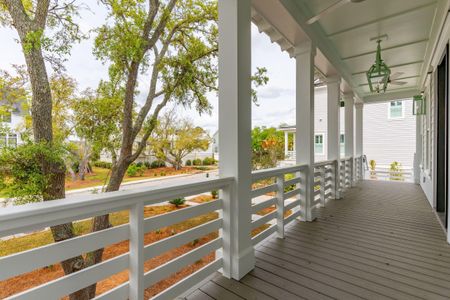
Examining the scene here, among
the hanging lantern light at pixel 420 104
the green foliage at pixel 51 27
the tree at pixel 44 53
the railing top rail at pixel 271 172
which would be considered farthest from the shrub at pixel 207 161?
the hanging lantern light at pixel 420 104

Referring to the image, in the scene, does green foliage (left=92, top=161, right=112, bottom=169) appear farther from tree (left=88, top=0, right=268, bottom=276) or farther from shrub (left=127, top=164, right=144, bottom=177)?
shrub (left=127, top=164, right=144, bottom=177)

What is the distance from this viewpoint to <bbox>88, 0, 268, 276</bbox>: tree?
371 centimetres

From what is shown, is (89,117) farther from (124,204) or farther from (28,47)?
(124,204)

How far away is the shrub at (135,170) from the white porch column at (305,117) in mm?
3032

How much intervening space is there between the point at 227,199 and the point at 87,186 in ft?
9.55

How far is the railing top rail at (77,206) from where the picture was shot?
0.96 m

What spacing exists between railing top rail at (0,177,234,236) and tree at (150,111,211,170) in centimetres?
345

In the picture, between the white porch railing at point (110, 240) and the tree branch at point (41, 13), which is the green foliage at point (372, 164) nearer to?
the white porch railing at point (110, 240)

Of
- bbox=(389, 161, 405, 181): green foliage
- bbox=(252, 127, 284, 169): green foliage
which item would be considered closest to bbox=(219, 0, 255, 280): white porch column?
bbox=(252, 127, 284, 169): green foliage

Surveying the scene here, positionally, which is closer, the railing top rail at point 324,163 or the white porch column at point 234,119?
the white porch column at point 234,119

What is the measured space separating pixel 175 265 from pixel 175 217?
1.19 ft

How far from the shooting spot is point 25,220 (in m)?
0.98

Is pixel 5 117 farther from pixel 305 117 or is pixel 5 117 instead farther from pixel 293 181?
pixel 305 117

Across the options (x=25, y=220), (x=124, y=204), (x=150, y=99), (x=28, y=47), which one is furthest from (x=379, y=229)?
(x=28, y=47)
